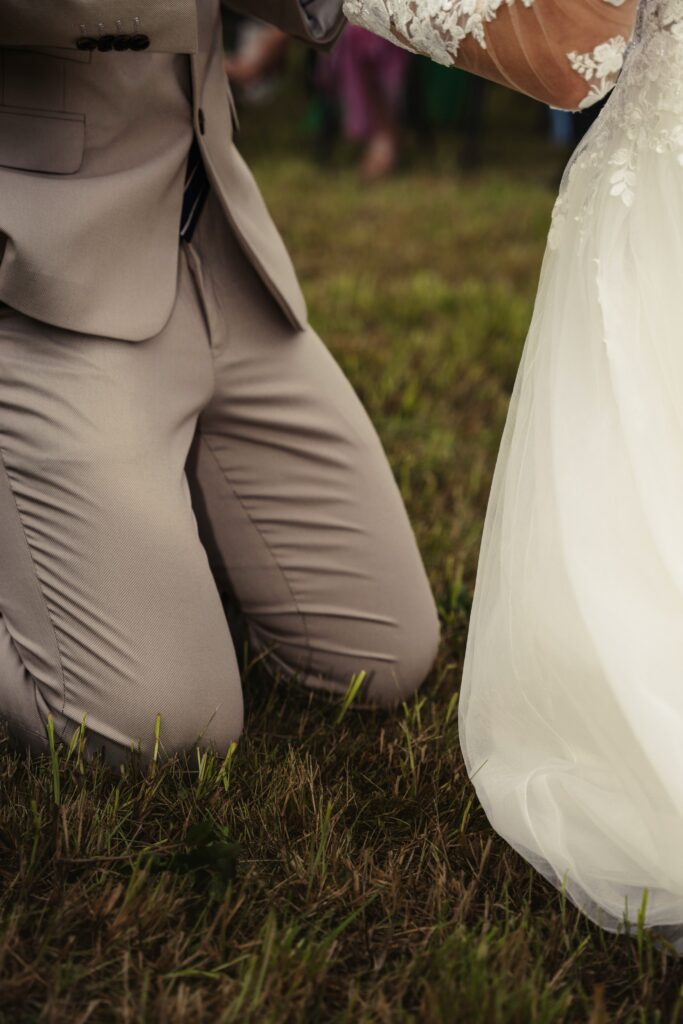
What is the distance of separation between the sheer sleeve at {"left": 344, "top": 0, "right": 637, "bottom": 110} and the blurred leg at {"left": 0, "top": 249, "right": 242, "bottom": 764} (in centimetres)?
58

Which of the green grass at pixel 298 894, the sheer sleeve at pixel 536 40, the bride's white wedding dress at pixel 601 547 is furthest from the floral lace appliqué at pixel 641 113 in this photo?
the green grass at pixel 298 894

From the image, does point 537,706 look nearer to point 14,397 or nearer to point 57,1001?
point 57,1001

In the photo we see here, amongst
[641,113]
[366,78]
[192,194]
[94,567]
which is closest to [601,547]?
[641,113]

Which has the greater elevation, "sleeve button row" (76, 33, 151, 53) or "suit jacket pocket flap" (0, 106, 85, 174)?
"sleeve button row" (76, 33, 151, 53)

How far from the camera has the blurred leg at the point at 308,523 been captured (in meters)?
1.75

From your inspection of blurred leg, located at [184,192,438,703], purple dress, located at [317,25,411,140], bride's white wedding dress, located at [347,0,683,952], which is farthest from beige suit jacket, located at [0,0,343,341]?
purple dress, located at [317,25,411,140]

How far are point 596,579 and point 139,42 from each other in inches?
33.3

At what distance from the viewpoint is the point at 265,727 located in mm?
1687

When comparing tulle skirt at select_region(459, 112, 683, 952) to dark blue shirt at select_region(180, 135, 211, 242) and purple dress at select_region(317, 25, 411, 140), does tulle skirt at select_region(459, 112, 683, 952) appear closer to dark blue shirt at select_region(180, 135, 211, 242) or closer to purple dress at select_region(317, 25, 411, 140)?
dark blue shirt at select_region(180, 135, 211, 242)

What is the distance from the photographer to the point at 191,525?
5.18 feet

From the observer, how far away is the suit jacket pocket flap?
4.89 feet

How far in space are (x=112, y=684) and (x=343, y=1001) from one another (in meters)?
0.50

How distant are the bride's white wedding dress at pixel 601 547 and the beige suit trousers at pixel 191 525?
392 mm

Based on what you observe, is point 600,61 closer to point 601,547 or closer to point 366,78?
point 601,547
